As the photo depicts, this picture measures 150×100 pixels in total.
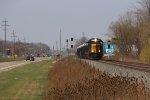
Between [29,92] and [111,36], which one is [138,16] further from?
[29,92]

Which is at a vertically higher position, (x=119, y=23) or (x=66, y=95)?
(x=119, y=23)

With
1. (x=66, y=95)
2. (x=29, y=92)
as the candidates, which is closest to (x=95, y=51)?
(x=29, y=92)

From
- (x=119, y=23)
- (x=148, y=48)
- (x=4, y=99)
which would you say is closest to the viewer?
(x=4, y=99)

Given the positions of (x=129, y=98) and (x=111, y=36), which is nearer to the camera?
(x=129, y=98)

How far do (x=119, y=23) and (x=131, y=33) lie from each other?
335 inches

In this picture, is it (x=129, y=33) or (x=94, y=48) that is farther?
(x=129, y=33)

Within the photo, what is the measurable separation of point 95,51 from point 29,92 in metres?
37.9

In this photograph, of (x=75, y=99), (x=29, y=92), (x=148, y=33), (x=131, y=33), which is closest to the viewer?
(x=75, y=99)

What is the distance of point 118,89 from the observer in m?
14.7

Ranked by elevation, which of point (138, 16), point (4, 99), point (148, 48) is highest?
point (138, 16)

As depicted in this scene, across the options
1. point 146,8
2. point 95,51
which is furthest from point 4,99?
point 146,8

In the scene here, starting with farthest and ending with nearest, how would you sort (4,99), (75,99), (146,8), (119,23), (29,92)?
(119,23), (146,8), (29,92), (4,99), (75,99)

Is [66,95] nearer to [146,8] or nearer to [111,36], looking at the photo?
[146,8]

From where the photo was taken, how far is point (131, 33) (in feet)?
359
